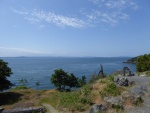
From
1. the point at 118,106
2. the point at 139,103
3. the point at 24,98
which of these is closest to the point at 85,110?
the point at 118,106

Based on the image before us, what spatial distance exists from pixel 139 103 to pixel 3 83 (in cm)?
3604

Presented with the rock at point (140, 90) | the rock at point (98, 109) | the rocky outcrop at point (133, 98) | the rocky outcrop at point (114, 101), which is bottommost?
the rock at point (98, 109)

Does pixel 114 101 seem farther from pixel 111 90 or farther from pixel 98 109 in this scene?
pixel 111 90

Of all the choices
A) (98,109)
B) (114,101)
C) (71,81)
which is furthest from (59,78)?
(98,109)

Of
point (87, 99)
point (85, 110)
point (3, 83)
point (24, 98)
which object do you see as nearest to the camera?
point (85, 110)

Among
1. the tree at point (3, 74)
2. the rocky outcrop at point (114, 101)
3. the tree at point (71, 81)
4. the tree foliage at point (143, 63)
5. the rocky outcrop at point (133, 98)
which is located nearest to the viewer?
the rocky outcrop at point (114, 101)

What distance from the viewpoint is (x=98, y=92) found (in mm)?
28328

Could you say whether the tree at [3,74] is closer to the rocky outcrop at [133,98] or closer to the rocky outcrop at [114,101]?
the rocky outcrop at [114,101]

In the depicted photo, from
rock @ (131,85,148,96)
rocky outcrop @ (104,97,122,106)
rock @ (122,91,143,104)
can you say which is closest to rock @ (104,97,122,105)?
rocky outcrop @ (104,97,122,106)

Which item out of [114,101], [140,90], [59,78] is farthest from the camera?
[59,78]

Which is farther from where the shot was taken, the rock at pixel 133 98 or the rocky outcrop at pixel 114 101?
the rock at pixel 133 98

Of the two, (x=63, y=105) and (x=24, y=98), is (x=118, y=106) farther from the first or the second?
(x=24, y=98)

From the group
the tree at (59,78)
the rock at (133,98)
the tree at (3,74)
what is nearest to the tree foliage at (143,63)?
the tree at (59,78)

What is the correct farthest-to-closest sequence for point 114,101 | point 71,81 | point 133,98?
point 71,81 < point 133,98 < point 114,101
